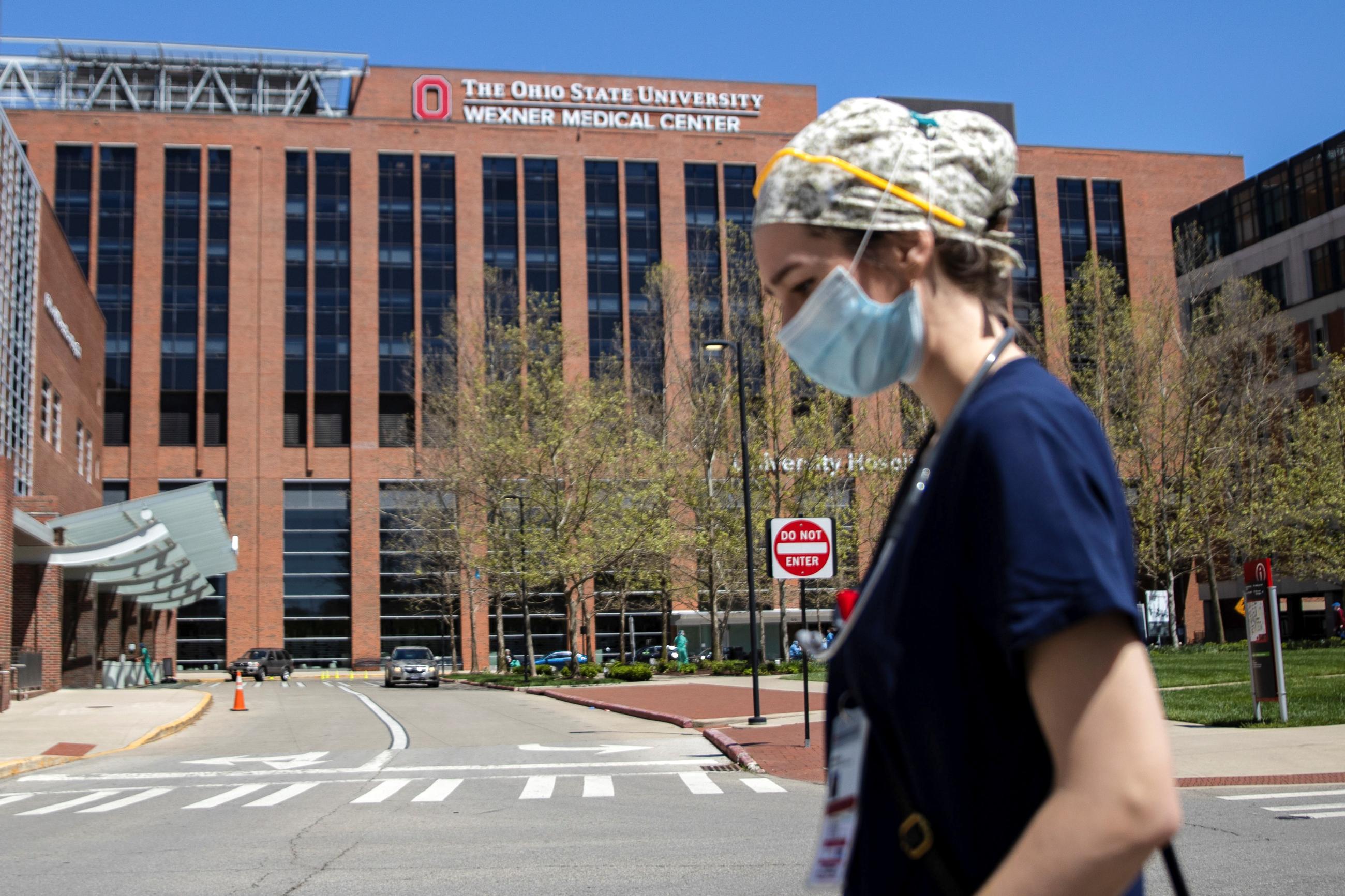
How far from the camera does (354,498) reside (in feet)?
234

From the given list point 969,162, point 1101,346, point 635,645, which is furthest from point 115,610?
point 969,162

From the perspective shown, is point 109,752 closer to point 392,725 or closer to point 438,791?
point 392,725

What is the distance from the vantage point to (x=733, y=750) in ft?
51.9

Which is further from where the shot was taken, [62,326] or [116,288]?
[116,288]

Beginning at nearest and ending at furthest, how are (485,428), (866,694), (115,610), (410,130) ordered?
(866,694) → (485,428) → (115,610) → (410,130)

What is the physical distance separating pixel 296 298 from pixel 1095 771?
74625 millimetres

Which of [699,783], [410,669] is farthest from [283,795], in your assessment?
[410,669]

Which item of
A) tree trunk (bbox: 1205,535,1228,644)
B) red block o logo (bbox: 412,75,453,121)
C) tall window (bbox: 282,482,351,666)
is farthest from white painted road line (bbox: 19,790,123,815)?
red block o logo (bbox: 412,75,453,121)

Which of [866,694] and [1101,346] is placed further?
[1101,346]

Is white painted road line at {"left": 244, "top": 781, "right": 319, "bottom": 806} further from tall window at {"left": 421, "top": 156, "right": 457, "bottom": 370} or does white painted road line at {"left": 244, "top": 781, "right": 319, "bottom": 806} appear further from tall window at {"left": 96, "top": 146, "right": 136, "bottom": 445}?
tall window at {"left": 96, "top": 146, "right": 136, "bottom": 445}

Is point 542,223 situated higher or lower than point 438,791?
higher

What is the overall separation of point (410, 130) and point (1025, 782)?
77.2 metres

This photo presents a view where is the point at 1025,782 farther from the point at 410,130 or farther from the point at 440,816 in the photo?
the point at 410,130

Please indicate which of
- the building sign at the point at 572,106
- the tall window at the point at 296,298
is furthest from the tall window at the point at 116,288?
the building sign at the point at 572,106
